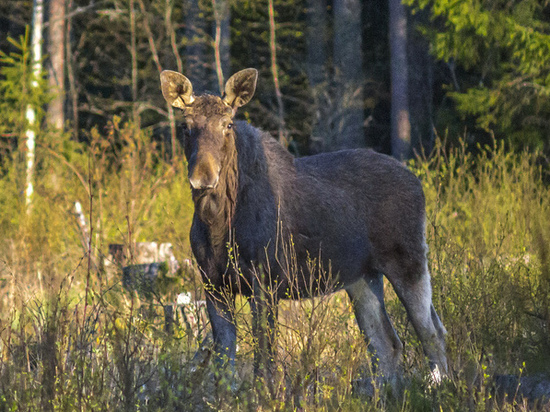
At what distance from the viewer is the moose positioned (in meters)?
4.82

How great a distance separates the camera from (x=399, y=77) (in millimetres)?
17422

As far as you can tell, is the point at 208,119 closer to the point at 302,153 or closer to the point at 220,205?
the point at 220,205

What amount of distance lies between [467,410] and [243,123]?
2.49 metres

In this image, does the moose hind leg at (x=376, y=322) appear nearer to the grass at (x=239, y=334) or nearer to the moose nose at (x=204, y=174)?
the grass at (x=239, y=334)

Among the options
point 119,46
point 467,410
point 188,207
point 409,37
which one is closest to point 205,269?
point 467,410

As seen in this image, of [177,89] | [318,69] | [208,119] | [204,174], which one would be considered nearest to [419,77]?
[318,69]

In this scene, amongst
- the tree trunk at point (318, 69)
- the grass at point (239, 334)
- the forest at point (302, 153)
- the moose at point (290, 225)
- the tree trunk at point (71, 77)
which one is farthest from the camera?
the tree trunk at point (71, 77)

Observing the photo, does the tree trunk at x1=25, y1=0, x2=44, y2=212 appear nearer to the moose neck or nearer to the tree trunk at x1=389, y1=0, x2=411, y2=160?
the moose neck

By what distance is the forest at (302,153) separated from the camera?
4.09 m

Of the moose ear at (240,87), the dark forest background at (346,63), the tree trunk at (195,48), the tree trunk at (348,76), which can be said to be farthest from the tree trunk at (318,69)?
the moose ear at (240,87)

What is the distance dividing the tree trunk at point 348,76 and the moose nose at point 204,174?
44.4 feet

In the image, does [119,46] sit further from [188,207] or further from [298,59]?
[188,207]

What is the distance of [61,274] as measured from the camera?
8.62 meters

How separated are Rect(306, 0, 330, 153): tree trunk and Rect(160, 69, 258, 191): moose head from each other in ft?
42.7
